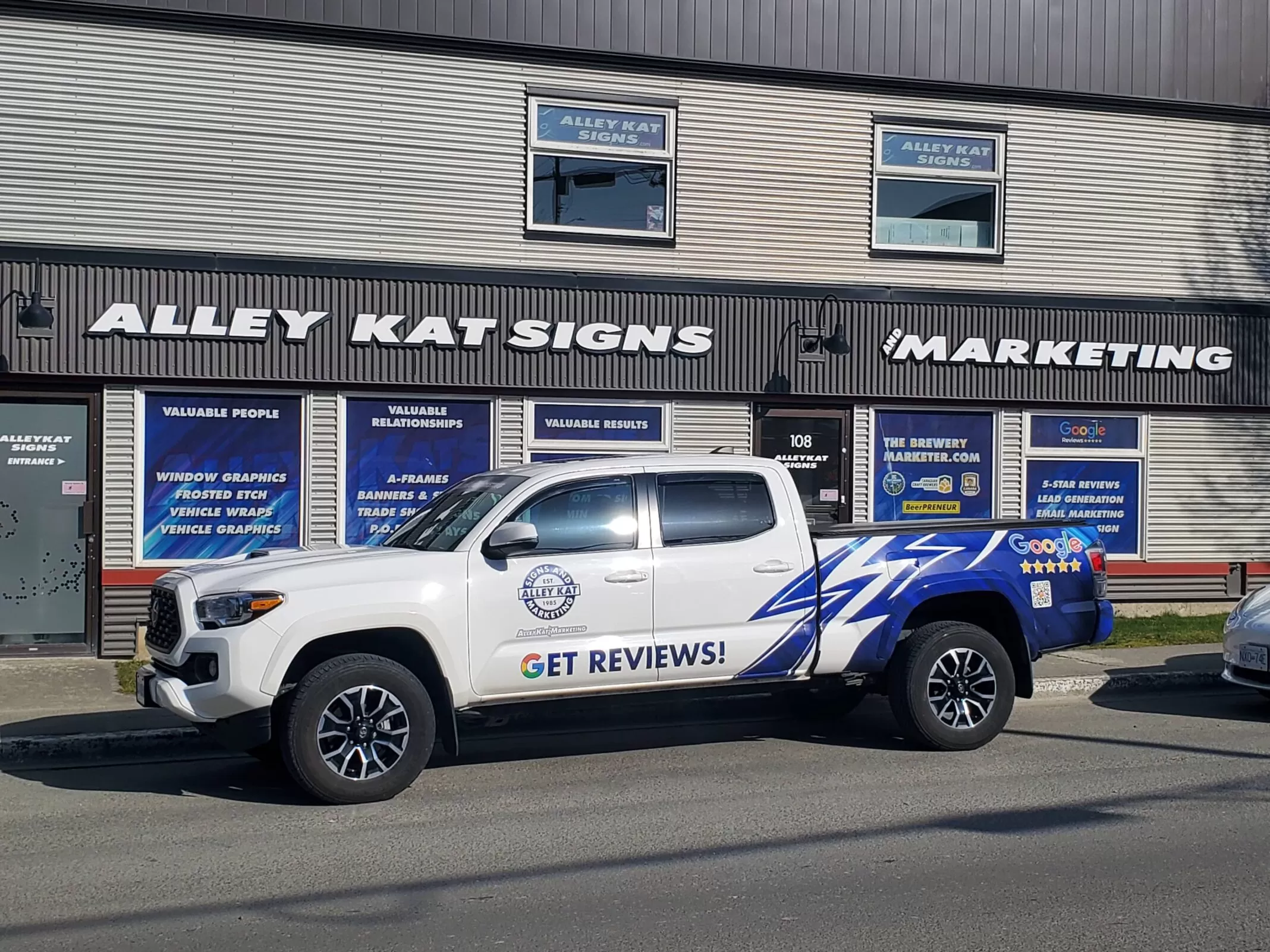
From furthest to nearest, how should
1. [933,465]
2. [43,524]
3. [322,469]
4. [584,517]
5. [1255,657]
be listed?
1. [933,465]
2. [322,469]
3. [43,524]
4. [1255,657]
5. [584,517]

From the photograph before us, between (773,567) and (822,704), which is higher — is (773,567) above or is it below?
above

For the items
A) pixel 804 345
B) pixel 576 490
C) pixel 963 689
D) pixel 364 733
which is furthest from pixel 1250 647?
pixel 364 733

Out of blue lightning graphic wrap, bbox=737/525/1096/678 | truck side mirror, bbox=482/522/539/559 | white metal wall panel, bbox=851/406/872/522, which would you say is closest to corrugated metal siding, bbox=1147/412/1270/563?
white metal wall panel, bbox=851/406/872/522

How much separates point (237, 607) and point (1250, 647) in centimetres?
712

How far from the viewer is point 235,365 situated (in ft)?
42.3

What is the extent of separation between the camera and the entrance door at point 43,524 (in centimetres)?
1260

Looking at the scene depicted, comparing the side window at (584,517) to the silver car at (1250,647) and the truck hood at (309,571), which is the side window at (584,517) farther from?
the silver car at (1250,647)

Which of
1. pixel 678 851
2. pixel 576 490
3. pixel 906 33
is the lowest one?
pixel 678 851

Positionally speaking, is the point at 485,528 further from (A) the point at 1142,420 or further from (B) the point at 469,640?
(A) the point at 1142,420

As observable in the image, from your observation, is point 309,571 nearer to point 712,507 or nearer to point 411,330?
point 712,507

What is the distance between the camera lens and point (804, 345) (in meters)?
14.2

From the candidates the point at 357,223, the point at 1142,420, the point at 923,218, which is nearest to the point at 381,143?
the point at 357,223

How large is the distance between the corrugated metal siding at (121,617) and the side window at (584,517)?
6.14 metres

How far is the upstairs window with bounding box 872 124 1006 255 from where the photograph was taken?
1477 centimetres
